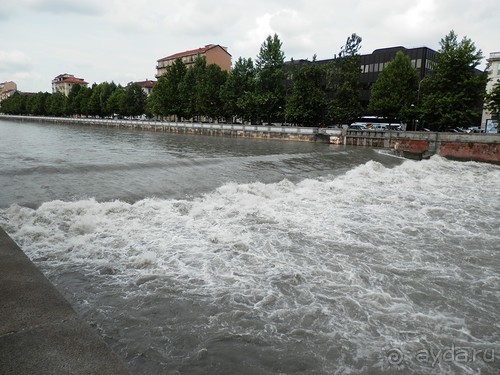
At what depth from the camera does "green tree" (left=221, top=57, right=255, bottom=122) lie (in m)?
71.9

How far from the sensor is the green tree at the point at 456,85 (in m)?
43.2

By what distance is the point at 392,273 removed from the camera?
7.60 metres

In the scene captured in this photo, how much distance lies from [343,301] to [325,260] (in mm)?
1937

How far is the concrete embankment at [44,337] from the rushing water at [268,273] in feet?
4.17

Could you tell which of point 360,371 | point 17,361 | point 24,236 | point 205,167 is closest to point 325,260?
point 360,371

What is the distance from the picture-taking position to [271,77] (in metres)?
69.9

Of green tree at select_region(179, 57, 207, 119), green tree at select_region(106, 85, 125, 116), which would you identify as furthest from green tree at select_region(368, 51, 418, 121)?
green tree at select_region(106, 85, 125, 116)

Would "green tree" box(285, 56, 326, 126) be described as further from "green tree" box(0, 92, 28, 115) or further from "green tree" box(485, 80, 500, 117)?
"green tree" box(0, 92, 28, 115)

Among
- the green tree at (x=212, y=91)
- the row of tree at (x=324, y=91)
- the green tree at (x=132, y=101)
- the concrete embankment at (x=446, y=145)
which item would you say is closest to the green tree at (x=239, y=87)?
the row of tree at (x=324, y=91)

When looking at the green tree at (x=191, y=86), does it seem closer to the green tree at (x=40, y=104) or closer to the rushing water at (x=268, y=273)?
the rushing water at (x=268, y=273)

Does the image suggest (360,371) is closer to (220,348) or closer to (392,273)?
(220,348)

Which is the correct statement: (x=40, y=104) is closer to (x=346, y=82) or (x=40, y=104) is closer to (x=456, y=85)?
(x=346, y=82)

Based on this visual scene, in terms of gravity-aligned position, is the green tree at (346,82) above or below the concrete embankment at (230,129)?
above

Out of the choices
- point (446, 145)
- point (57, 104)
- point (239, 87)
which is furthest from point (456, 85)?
point (57, 104)
